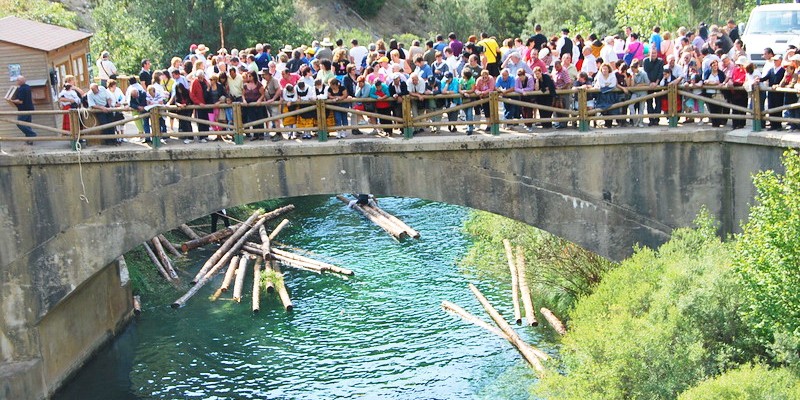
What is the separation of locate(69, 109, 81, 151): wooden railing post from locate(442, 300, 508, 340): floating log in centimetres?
1015

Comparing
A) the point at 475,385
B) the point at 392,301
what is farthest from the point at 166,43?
the point at 475,385

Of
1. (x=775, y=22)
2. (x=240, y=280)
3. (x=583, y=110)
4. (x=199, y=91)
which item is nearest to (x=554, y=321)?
(x=583, y=110)

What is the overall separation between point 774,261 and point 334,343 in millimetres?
11596

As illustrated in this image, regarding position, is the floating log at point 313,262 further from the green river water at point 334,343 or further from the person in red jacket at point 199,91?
the person in red jacket at point 199,91

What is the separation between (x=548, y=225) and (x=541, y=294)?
528 centimetres

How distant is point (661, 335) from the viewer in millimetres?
18719

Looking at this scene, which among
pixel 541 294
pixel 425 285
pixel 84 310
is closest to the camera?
pixel 84 310

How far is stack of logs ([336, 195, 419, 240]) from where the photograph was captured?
34.2m

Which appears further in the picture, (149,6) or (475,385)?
(149,6)

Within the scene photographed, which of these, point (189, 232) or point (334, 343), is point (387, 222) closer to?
point (189, 232)

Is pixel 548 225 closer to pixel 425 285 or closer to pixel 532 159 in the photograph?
pixel 532 159

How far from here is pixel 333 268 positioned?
Answer: 31312mm

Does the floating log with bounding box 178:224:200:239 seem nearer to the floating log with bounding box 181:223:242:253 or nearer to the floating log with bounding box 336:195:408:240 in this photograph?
the floating log with bounding box 181:223:242:253

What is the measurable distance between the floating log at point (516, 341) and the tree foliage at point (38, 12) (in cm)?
2164
